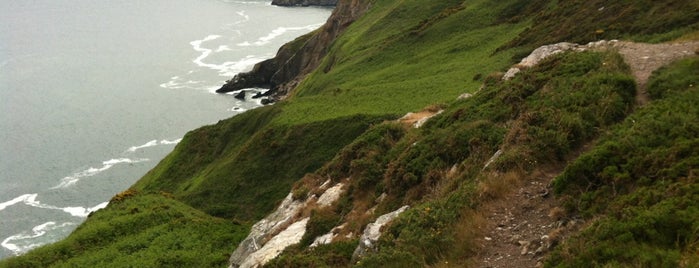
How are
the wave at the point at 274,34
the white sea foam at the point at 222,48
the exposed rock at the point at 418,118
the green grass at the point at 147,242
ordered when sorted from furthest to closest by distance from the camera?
the wave at the point at 274,34, the white sea foam at the point at 222,48, the exposed rock at the point at 418,118, the green grass at the point at 147,242

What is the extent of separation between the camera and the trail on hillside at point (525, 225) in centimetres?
1491

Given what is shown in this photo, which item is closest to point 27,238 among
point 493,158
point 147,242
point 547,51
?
point 147,242

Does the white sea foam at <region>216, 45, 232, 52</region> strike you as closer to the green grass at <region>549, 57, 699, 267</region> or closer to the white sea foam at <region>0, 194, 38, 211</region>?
the white sea foam at <region>0, 194, 38, 211</region>

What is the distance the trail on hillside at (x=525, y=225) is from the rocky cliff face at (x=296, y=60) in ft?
300

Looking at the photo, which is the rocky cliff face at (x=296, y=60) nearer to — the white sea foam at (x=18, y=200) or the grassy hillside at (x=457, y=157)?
the grassy hillside at (x=457, y=157)

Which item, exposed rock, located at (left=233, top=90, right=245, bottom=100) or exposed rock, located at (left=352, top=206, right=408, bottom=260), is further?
exposed rock, located at (left=233, top=90, right=245, bottom=100)

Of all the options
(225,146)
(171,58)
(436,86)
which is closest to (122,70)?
(171,58)

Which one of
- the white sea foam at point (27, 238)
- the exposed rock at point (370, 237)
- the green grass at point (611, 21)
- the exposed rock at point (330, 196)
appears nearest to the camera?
the exposed rock at point (370, 237)

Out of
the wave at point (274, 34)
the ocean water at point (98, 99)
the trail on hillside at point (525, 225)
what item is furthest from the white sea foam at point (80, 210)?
the wave at point (274, 34)

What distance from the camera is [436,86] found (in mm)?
51875

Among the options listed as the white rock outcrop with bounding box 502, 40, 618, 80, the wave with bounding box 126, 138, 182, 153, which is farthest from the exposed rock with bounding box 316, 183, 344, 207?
the wave with bounding box 126, 138, 182, 153

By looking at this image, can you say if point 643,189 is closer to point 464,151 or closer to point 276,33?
point 464,151

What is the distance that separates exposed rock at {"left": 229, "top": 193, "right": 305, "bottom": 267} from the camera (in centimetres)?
2783

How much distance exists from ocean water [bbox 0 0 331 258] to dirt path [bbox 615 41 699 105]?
205 feet
